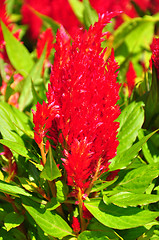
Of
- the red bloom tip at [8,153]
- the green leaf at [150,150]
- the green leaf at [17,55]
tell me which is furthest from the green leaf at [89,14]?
the red bloom tip at [8,153]

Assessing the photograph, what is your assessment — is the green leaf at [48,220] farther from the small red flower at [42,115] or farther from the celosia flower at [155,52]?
the celosia flower at [155,52]

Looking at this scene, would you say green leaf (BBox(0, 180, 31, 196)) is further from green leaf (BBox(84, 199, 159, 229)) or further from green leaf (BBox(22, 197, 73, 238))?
green leaf (BBox(84, 199, 159, 229))

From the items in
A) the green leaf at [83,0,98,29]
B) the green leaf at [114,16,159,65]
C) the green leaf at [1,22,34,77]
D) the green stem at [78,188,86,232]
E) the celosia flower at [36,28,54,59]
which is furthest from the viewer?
the green leaf at [114,16,159,65]

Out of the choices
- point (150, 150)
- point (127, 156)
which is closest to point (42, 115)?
point (127, 156)

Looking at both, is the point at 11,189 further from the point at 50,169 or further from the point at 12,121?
the point at 12,121

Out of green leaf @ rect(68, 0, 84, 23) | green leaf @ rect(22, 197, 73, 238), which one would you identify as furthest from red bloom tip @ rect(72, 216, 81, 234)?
green leaf @ rect(68, 0, 84, 23)
